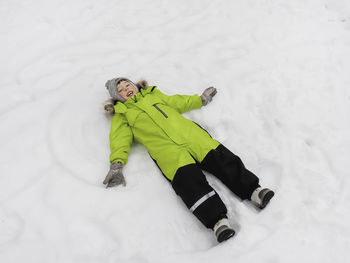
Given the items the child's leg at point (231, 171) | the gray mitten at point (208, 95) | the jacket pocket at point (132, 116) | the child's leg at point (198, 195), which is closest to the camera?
the child's leg at point (198, 195)

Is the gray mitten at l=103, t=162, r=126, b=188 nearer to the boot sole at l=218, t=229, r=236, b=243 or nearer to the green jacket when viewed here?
the green jacket

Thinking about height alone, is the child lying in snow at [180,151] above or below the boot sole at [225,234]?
above

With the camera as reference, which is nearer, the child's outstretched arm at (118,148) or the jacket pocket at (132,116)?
the child's outstretched arm at (118,148)

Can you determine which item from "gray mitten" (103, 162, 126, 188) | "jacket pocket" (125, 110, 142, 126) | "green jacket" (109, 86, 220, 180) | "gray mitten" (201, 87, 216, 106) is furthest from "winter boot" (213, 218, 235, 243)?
"gray mitten" (201, 87, 216, 106)

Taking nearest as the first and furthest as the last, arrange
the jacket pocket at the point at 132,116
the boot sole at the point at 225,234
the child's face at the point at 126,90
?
the boot sole at the point at 225,234 < the jacket pocket at the point at 132,116 < the child's face at the point at 126,90

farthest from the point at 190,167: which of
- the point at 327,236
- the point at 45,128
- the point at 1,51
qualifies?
the point at 1,51

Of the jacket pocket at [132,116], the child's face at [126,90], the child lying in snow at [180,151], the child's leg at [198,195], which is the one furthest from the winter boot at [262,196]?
the child's face at [126,90]

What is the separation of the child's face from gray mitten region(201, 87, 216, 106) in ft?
2.35

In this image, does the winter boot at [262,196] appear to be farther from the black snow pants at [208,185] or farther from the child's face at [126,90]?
the child's face at [126,90]

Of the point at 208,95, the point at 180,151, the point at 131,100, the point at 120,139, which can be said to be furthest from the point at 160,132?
the point at 208,95

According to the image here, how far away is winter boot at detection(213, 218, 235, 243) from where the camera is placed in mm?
1830

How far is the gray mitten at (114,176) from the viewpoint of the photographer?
2.21 meters

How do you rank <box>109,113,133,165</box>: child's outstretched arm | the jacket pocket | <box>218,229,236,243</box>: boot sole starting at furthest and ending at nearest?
the jacket pocket, <box>109,113,133,165</box>: child's outstretched arm, <box>218,229,236,243</box>: boot sole

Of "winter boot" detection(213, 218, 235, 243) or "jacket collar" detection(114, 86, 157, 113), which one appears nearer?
"winter boot" detection(213, 218, 235, 243)
